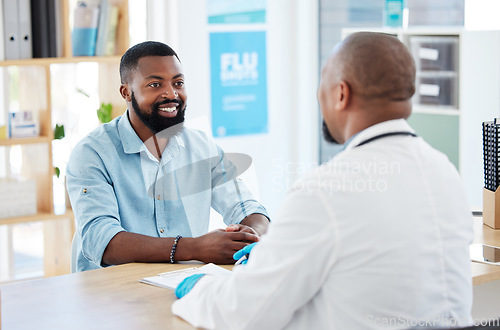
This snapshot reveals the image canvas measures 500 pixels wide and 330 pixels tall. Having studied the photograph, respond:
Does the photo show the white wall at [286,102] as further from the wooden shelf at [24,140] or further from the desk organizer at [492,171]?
the desk organizer at [492,171]

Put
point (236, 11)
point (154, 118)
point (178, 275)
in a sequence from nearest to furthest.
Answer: point (178, 275)
point (154, 118)
point (236, 11)

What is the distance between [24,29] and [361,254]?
2756 mm

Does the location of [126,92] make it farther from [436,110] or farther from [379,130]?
[436,110]

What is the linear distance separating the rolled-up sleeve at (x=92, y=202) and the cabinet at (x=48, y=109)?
1305 millimetres

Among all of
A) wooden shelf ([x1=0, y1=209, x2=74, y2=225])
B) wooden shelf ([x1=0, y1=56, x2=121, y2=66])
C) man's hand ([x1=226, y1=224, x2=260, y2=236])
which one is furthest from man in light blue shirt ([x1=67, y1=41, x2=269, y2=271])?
wooden shelf ([x1=0, y1=209, x2=74, y2=225])

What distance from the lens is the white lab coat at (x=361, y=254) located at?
1.26 metres

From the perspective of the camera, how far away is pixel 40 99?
11.9 feet

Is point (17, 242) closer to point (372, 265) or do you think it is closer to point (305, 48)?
point (305, 48)

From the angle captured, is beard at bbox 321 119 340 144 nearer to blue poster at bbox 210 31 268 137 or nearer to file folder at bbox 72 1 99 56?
file folder at bbox 72 1 99 56

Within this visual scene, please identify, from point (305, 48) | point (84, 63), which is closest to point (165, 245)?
point (84, 63)

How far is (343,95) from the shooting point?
4.58 feet

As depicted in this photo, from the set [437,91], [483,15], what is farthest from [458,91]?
[483,15]

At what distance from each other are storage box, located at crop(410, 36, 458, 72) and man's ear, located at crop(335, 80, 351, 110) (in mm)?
2796

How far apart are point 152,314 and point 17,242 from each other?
8.22ft
